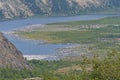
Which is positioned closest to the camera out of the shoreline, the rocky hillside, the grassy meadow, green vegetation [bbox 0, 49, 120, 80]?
green vegetation [bbox 0, 49, 120, 80]

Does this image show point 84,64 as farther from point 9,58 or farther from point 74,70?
point 9,58

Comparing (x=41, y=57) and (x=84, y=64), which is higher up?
(x=84, y=64)

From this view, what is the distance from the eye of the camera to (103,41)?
19075cm

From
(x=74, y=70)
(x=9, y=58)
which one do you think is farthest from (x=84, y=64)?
(x=9, y=58)

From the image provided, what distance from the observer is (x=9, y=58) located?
427 ft

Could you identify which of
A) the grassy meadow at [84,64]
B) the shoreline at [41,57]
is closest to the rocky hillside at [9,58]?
the grassy meadow at [84,64]

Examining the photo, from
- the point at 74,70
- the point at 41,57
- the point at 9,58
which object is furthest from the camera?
the point at 41,57

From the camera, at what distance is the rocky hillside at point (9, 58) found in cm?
12800

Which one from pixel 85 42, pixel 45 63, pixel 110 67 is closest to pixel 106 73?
pixel 110 67

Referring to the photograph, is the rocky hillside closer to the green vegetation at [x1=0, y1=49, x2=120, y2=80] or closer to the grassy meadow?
the green vegetation at [x1=0, y1=49, x2=120, y2=80]

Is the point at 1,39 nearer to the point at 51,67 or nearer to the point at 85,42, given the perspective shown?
the point at 51,67


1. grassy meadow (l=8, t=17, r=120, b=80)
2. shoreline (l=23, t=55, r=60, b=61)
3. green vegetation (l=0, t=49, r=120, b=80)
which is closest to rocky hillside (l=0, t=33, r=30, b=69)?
green vegetation (l=0, t=49, r=120, b=80)

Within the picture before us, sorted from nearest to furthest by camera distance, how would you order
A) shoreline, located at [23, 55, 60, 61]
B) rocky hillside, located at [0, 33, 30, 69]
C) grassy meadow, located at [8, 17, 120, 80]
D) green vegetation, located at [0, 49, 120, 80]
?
green vegetation, located at [0, 49, 120, 80] < grassy meadow, located at [8, 17, 120, 80] < rocky hillside, located at [0, 33, 30, 69] < shoreline, located at [23, 55, 60, 61]

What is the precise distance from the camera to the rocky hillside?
128000mm
